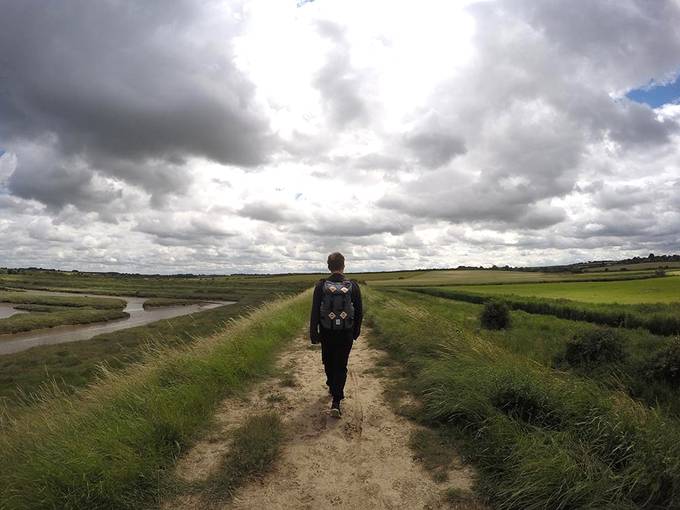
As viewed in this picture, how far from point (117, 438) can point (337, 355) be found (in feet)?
9.57

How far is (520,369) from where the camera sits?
6.47 metres

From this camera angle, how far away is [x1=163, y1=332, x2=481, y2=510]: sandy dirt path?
12.6 feet

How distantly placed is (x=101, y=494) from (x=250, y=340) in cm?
658

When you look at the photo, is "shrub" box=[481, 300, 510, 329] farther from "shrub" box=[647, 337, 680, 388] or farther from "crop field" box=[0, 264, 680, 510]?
"shrub" box=[647, 337, 680, 388]

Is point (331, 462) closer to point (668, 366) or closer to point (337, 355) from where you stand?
point (337, 355)

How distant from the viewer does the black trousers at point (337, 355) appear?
5.90m

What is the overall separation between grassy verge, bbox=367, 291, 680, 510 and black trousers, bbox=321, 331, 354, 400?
1272 mm

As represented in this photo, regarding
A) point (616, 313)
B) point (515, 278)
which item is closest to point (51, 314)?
point (616, 313)

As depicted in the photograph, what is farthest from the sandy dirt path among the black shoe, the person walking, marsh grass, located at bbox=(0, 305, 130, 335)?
marsh grass, located at bbox=(0, 305, 130, 335)

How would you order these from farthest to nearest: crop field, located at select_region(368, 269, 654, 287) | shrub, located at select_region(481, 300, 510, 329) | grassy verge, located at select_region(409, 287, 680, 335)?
crop field, located at select_region(368, 269, 654, 287) → shrub, located at select_region(481, 300, 510, 329) → grassy verge, located at select_region(409, 287, 680, 335)

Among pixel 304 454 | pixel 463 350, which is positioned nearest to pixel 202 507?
pixel 304 454

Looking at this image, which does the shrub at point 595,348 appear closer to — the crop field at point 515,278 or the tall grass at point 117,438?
the tall grass at point 117,438

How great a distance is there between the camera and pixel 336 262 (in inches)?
236

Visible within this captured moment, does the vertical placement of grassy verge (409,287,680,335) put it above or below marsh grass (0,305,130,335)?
above
